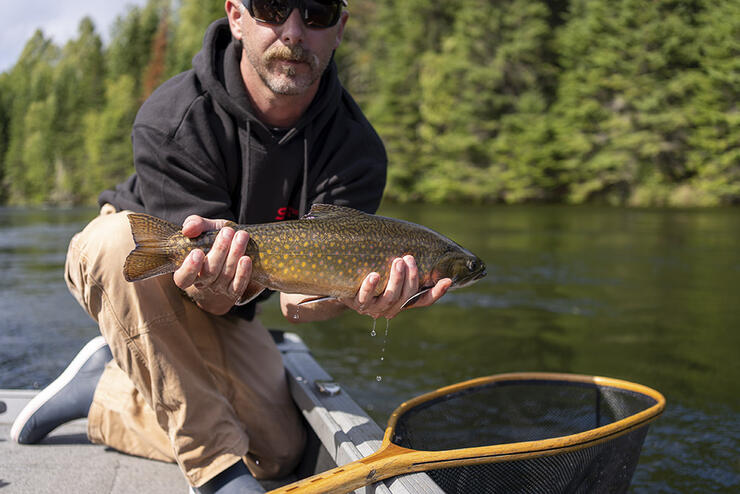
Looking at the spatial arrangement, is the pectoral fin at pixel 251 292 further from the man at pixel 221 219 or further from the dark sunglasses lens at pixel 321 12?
the dark sunglasses lens at pixel 321 12

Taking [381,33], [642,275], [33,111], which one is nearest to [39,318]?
[642,275]

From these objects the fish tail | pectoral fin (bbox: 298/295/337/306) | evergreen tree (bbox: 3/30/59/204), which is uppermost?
the fish tail

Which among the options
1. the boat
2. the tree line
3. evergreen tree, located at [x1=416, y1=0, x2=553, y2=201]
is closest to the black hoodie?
Result: the boat

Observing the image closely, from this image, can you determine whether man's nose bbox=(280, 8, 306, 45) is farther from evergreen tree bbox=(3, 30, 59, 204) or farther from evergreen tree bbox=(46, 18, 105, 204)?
evergreen tree bbox=(3, 30, 59, 204)

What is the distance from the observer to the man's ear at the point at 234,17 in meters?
2.99

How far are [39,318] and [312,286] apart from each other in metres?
8.42

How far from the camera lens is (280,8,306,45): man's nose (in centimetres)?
283

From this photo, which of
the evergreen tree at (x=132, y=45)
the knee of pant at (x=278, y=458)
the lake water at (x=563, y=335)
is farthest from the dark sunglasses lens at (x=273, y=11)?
the evergreen tree at (x=132, y=45)

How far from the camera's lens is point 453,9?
1574 inches

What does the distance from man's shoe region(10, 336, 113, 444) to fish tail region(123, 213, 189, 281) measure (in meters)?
1.22

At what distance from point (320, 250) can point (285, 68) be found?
0.89 m

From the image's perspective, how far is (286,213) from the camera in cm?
312

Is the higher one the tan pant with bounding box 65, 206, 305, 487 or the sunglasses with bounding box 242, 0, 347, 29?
the sunglasses with bounding box 242, 0, 347, 29

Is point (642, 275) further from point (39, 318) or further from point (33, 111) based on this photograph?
point (33, 111)
